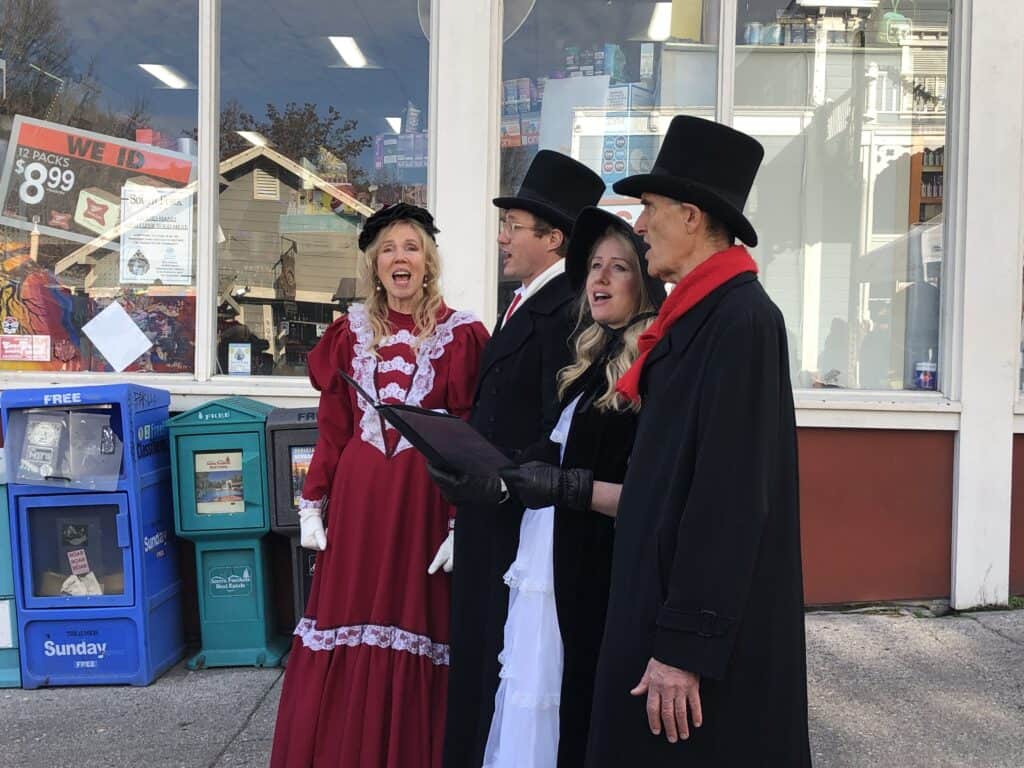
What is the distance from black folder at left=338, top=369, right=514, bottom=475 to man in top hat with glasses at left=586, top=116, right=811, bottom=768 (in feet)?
1.68

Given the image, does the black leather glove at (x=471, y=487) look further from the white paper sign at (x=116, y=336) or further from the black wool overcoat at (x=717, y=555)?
the white paper sign at (x=116, y=336)

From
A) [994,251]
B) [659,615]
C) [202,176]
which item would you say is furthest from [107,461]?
[994,251]

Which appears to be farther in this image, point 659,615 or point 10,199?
point 10,199

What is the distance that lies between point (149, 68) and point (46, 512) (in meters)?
2.63

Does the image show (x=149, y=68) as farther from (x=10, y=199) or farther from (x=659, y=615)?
(x=659, y=615)

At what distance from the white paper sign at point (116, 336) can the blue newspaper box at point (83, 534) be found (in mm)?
994

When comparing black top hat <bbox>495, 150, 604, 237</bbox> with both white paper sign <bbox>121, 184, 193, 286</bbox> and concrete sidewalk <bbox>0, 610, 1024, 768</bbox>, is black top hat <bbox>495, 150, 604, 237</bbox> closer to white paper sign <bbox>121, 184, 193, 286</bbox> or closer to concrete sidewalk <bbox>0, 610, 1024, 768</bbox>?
concrete sidewalk <bbox>0, 610, 1024, 768</bbox>

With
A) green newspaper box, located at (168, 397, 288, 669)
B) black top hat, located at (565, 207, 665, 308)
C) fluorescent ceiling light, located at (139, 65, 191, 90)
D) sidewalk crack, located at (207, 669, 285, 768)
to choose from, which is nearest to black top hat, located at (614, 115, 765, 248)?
black top hat, located at (565, 207, 665, 308)

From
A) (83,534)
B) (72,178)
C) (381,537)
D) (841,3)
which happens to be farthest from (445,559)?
(841,3)

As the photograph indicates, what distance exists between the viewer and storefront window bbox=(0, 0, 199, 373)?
564 cm

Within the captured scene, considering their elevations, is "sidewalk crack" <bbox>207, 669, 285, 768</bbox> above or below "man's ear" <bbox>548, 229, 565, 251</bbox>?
below

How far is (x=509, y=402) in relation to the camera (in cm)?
300

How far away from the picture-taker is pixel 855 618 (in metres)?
5.55

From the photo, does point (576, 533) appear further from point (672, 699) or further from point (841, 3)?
point (841, 3)
